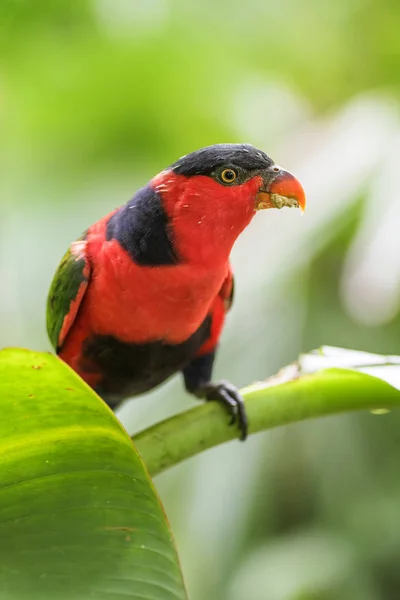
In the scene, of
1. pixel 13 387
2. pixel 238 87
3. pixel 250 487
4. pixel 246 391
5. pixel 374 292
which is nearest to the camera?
pixel 13 387

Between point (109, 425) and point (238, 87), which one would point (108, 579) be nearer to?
point (109, 425)

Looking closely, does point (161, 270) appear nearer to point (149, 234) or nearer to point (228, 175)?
point (149, 234)

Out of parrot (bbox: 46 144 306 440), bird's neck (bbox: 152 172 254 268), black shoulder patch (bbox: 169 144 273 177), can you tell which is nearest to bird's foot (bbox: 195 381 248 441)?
parrot (bbox: 46 144 306 440)

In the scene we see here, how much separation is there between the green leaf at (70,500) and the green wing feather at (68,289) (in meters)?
0.48

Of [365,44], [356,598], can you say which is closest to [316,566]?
[356,598]

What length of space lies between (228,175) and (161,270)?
0.16 m

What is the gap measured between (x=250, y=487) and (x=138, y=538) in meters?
0.96

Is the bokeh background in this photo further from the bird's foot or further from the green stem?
the green stem

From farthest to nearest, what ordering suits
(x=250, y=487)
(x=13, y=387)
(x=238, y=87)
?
1. (x=238, y=87)
2. (x=250, y=487)
3. (x=13, y=387)

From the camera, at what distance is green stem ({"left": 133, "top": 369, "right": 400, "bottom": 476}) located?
0.70 m

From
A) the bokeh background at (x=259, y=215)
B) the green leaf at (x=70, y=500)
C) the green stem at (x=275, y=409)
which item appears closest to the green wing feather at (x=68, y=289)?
the green stem at (x=275, y=409)

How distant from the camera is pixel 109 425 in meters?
0.48

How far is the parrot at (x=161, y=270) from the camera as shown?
32.2 inches

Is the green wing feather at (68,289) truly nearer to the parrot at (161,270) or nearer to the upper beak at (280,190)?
the parrot at (161,270)
